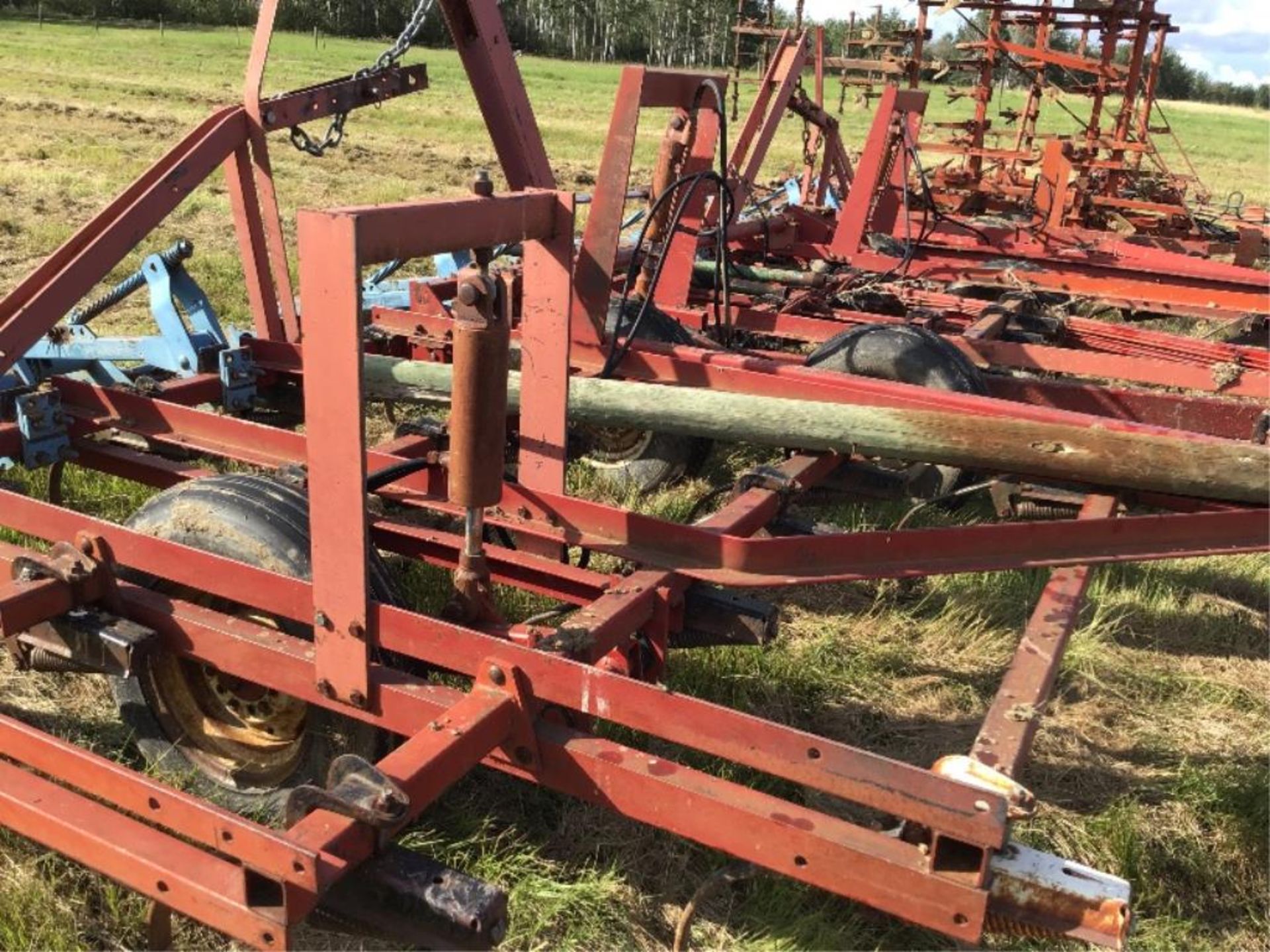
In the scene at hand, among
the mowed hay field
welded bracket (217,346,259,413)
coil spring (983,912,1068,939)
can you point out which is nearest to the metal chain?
welded bracket (217,346,259,413)

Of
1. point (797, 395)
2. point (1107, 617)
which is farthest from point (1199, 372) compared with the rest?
point (797, 395)

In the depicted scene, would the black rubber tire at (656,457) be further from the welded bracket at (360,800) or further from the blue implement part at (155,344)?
the welded bracket at (360,800)

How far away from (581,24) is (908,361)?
84257 mm

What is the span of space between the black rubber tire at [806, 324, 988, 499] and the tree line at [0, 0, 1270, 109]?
5756 cm

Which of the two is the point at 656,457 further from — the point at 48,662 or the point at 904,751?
the point at 48,662

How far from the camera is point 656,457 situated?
4.94 metres

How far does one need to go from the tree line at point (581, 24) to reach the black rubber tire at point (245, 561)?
58919 mm

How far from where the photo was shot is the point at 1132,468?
2.64 m

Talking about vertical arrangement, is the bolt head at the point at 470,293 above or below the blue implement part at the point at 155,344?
above

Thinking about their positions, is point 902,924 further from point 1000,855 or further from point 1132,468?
point 1132,468

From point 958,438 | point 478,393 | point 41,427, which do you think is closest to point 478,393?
point 478,393

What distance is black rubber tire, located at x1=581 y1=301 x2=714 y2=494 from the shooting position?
4.91m

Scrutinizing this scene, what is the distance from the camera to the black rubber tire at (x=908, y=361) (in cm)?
434

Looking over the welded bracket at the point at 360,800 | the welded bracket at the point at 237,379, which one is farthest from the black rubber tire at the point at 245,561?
the welded bracket at the point at 237,379
